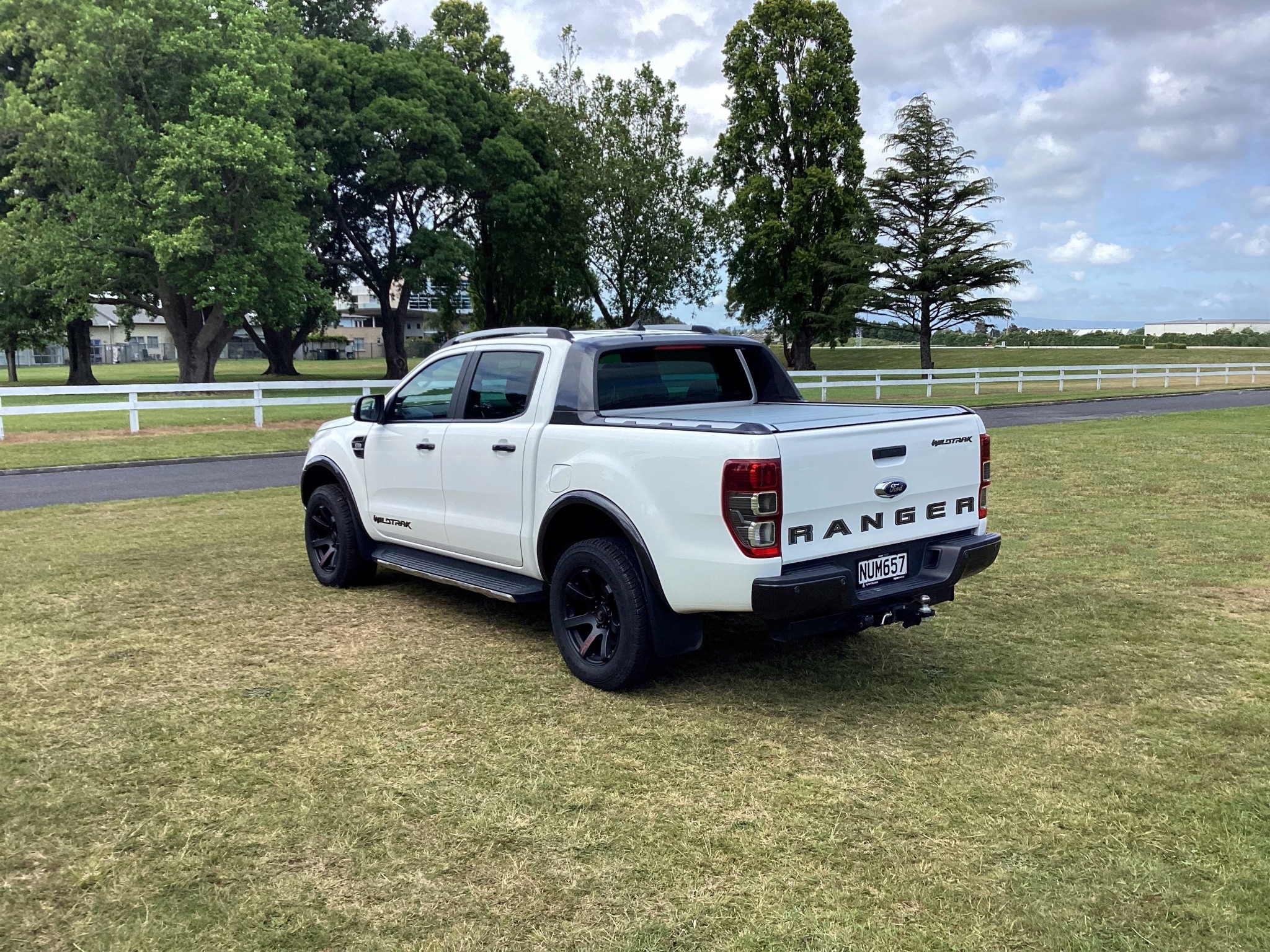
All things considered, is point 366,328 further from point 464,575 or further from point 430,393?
A: point 464,575

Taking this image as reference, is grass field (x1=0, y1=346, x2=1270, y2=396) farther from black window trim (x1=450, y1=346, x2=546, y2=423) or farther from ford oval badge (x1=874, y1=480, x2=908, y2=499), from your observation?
ford oval badge (x1=874, y1=480, x2=908, y2=499)

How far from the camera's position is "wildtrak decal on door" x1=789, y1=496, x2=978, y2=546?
4.58 meters

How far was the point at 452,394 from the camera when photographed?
6.45m

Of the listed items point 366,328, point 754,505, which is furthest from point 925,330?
point 366,328

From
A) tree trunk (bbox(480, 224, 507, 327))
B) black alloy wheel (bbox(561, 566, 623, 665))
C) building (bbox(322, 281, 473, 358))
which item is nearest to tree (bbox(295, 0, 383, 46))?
tree trunk (bbox(480, 224, 507, 327))

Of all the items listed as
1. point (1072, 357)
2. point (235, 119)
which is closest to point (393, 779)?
point (235, 119)

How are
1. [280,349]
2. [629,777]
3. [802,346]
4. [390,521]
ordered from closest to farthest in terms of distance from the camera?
[629,777] < [390,521] < [802,346] < [280,349]

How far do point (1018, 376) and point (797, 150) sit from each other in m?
19.7

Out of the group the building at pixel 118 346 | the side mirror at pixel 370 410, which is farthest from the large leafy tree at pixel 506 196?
the building at pixel 118 346

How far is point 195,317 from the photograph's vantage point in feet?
120

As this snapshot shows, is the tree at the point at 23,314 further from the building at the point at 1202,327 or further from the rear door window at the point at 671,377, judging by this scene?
the building at the point at 1202,327

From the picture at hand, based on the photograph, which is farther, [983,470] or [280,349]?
[280,349]

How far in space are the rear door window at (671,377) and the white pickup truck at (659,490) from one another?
0.04 feet

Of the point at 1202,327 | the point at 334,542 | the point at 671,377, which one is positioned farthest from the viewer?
the point at 1202,327
